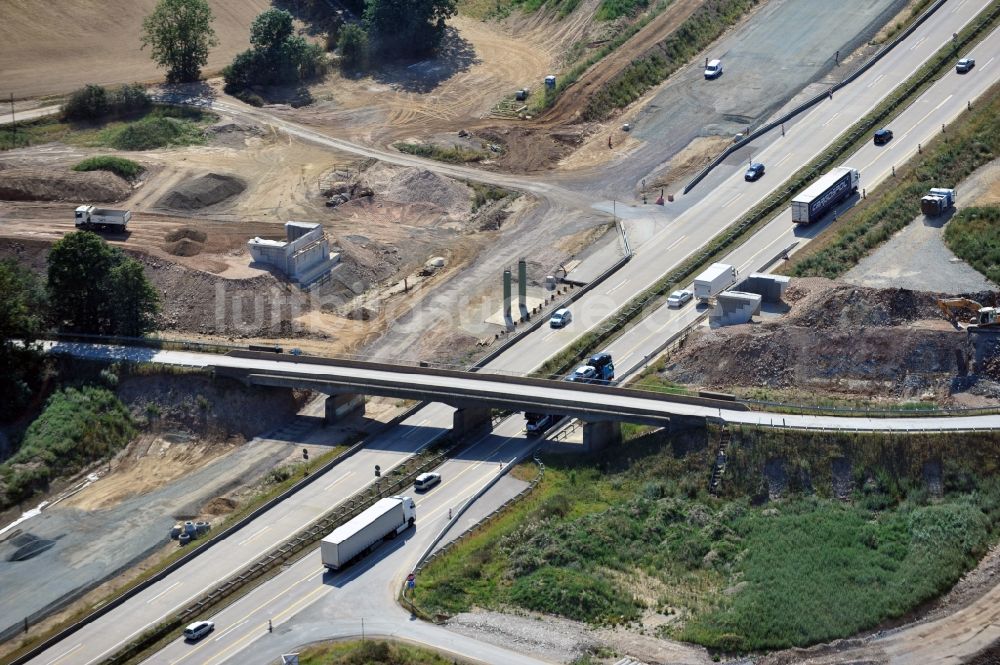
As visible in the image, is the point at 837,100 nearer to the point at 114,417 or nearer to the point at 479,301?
the point at 479,301

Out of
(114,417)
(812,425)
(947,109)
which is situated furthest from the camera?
(947,109)

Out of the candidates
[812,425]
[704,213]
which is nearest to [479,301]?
[704,213]

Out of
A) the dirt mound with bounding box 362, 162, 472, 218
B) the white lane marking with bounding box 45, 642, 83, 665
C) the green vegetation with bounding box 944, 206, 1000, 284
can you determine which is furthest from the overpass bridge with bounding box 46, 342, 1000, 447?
the dirt mound with bounding box 362, 162, 472, 218

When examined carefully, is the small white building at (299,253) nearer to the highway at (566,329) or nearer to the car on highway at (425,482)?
the highway at (566,329)

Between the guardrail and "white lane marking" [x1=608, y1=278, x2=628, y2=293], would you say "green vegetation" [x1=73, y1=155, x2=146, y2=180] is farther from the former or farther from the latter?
the guardrail

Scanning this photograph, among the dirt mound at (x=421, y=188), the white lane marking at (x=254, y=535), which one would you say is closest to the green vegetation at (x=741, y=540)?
the white lane marking at (x=254, y=535)

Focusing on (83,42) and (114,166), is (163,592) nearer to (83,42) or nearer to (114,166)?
(114,166)
